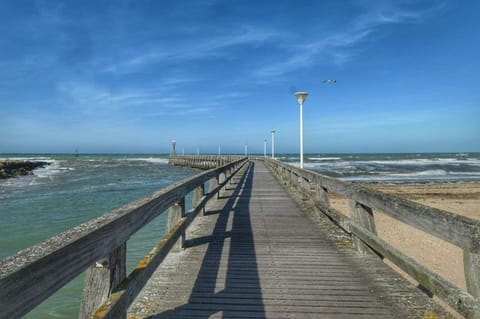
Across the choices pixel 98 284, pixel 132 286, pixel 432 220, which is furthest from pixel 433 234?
pixel 98 284

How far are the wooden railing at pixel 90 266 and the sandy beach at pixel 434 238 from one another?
7457 mm

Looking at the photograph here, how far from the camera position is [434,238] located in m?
10.7

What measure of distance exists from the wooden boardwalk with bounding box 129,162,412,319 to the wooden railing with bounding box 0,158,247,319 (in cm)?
48

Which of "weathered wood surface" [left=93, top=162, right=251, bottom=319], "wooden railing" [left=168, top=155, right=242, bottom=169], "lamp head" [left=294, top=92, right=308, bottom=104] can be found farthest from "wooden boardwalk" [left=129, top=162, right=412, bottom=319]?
"wooden railing" [left=168, top=155, right=242, bottom=169]

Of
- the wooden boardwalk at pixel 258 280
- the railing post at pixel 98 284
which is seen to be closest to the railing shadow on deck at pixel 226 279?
the wooden boardwalk at pixel 258 280

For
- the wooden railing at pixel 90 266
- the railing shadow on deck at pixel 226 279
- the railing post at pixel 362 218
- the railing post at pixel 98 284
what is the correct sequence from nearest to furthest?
1. the wooden railing at pixel 90 266
2. the railing post at pixel 98 284
3. the railing shadow on deck at pixel 226 279
4. the railing post at pixel 362 218

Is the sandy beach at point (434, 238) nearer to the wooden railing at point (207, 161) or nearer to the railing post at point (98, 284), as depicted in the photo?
the railing post at point (98, 284)

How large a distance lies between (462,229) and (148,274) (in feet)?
7.07

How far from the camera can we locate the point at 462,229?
5.86ft

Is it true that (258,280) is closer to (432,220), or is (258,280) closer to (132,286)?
(132,286)

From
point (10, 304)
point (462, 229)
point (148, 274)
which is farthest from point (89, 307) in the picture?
point (462, 229)

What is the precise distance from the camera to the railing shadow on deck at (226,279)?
108 inches

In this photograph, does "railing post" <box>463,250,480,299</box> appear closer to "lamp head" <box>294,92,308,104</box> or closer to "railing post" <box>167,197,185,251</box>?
"railing post" <box>167,197,185,251</box>

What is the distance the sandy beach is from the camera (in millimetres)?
8057
